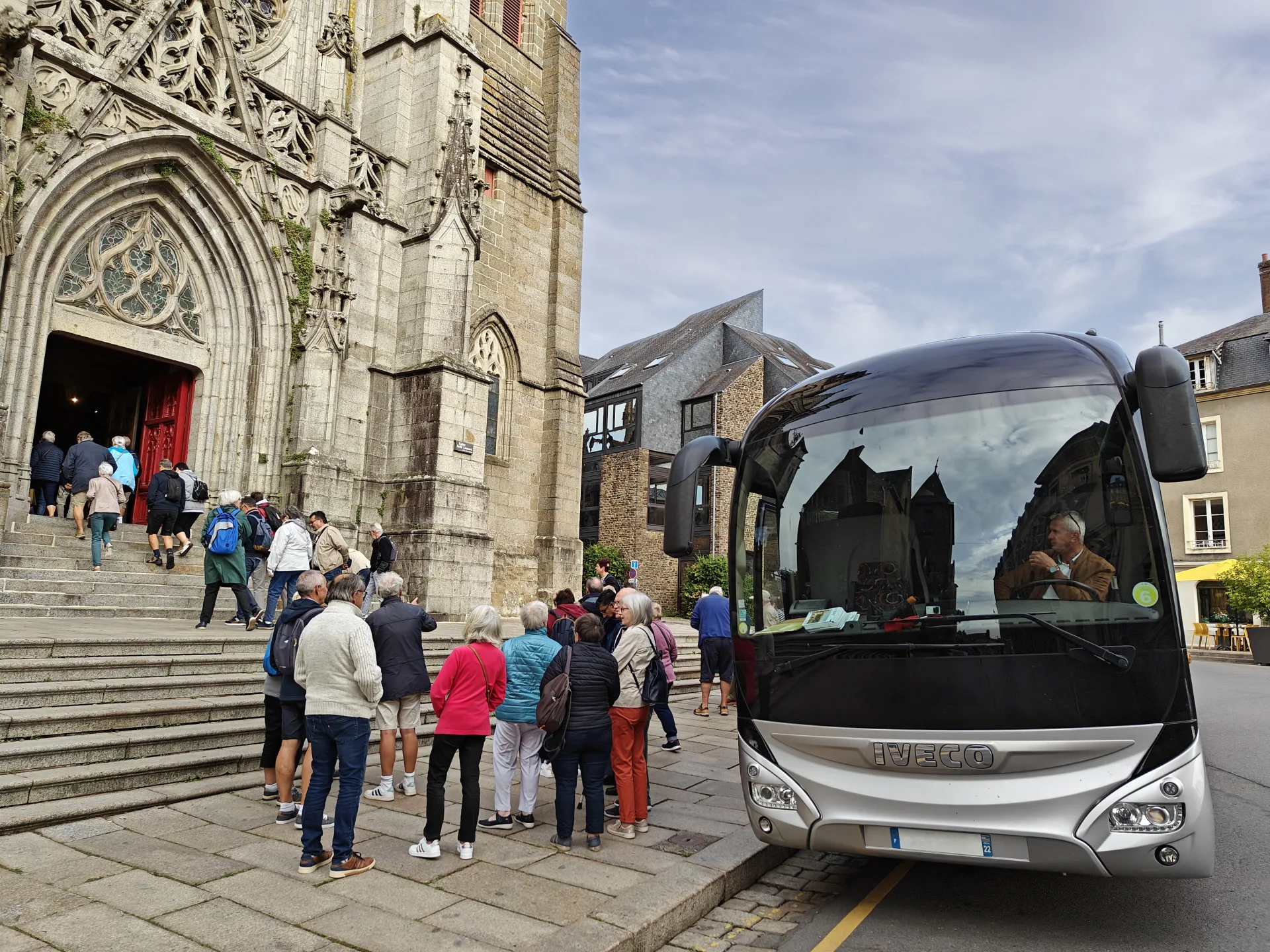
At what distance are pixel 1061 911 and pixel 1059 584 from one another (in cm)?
175

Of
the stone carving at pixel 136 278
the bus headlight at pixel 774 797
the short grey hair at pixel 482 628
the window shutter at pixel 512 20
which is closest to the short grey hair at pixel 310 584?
the short grey hair at pixel 482 628

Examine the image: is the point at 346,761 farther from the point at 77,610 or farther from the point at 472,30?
the point at 472,30

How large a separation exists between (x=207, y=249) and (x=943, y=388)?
13264 mm

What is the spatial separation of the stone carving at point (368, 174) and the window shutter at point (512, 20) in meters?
7.33

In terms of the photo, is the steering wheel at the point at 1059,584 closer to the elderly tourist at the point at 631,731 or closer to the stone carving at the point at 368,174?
the elderly tourist at the point at 631,731

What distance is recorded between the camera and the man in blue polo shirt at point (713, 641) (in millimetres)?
10469

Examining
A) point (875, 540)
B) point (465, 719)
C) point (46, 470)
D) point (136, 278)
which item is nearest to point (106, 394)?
point (136, 278)

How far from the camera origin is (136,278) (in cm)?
1312

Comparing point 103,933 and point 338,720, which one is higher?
point 338,720

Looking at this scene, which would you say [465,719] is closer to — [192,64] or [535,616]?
[535,616]

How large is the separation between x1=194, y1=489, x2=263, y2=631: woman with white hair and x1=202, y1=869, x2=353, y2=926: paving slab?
5.44 metres

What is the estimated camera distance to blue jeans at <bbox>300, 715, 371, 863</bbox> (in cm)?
430

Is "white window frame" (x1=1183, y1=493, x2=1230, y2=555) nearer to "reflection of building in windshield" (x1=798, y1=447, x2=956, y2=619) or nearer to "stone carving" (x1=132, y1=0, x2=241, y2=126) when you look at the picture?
"reflection of building in windshield" (x1=798, y1=447, x2=956, y2=619)

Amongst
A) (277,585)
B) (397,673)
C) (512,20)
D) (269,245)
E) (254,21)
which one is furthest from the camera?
(512,20)
